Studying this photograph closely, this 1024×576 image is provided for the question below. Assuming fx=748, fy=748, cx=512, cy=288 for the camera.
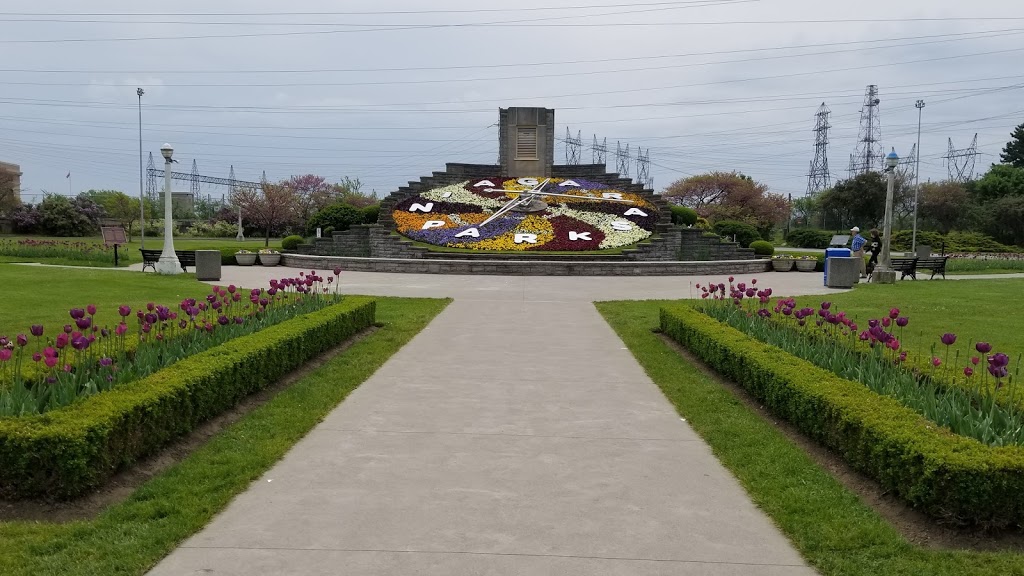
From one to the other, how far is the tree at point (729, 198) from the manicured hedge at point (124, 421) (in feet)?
177

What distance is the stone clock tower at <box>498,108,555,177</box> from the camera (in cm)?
3731

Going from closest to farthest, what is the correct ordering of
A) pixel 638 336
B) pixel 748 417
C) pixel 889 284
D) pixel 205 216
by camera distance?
pixel 748 417 < pixel 638 336 < pixel 889 284 < pixel 205 216

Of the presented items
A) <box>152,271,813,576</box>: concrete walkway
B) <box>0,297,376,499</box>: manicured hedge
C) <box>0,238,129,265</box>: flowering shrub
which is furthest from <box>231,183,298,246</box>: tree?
<box>152,271,813,576</box>: concrete walkway

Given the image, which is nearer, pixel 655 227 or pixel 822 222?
pixel 655 227

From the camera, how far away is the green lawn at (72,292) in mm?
10711

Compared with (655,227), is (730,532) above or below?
below

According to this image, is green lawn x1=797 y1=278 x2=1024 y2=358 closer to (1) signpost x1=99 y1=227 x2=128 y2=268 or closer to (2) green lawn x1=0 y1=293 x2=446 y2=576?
(2) green lawn x1=0 y1=293 x2=446 y2=576

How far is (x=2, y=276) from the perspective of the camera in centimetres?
1738

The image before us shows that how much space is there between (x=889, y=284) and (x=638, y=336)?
11.6 meters

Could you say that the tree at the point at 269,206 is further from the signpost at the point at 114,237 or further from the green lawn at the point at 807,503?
the green lawn at the point at 807,503

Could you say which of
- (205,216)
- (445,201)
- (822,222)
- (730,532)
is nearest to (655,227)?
(445,201)

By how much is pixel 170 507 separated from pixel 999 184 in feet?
221

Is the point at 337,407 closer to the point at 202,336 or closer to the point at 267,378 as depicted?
the point at 267,378

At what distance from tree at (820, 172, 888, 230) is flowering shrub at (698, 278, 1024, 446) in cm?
5290
